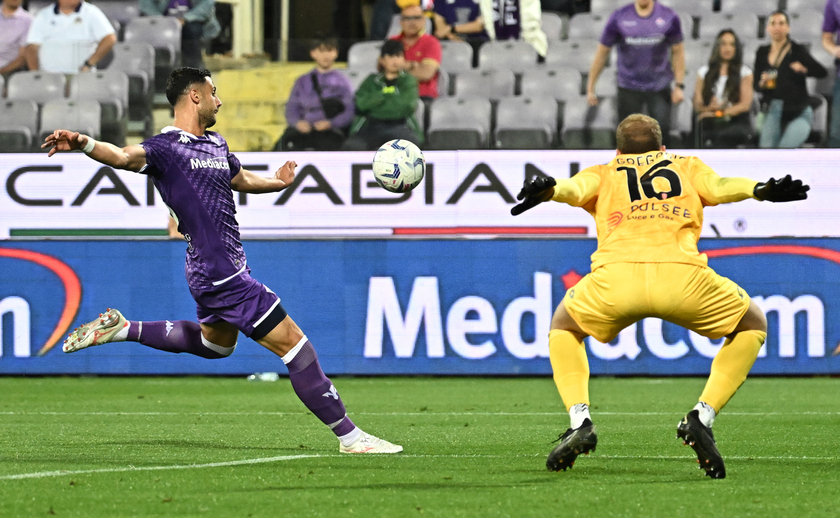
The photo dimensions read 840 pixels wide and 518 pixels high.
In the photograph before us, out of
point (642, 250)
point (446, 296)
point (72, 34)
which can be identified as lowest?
point (446, 296)

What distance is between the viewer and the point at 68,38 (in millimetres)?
15945

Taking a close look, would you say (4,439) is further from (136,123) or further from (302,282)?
(136,123)

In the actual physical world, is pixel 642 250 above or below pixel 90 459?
above

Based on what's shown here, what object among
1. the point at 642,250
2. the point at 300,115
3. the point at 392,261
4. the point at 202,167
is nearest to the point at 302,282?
the point at 392,261

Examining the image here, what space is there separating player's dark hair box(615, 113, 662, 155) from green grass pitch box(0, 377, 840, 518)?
1537 millimetres

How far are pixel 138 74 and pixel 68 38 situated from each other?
3.48ft

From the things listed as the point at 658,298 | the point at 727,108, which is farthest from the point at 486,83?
the point at 658,298

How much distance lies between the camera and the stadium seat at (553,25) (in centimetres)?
1591

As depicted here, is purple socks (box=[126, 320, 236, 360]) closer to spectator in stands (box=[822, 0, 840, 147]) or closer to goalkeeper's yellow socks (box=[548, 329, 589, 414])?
goalkeeper's yellow socks (box=[548, 329, 589, 414])

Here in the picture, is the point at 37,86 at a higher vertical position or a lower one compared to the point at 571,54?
lower

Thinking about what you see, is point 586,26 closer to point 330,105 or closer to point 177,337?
point 330,105

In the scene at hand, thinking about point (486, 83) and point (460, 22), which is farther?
point (460, 22)

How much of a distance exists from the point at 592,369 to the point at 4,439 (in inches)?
273

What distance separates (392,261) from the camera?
524 inches
